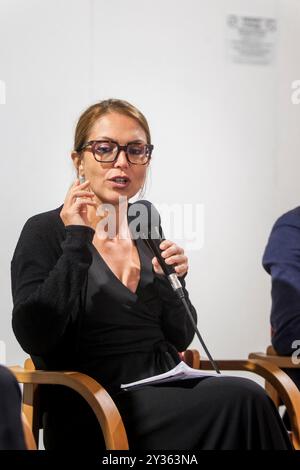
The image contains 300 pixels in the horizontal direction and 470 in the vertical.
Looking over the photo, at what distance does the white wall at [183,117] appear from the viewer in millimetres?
3004

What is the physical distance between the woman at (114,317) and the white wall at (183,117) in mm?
513

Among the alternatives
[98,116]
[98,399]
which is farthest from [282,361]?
[98,116]

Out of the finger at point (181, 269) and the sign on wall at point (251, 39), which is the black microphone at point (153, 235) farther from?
the sign on wall at point (251, 39)

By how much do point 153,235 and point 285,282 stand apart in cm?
56

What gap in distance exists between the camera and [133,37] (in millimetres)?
3168

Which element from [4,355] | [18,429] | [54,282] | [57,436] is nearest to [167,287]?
[54,282]

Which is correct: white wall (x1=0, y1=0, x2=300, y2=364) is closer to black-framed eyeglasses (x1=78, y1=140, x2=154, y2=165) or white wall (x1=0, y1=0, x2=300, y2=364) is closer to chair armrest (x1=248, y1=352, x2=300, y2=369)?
black-framed eyeglasses (x1=78, y1=140, x2=154, y2=165)

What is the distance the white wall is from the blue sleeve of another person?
619 mm

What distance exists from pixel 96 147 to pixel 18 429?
1.24 m

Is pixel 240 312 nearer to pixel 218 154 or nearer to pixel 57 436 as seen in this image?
pixel 218 154

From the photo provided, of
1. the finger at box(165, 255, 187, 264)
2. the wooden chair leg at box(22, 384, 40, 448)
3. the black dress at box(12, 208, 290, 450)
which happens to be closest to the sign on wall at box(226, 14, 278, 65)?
the black dress at box(12, 208, 290, 450)

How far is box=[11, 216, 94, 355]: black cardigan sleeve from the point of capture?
2.19 meters

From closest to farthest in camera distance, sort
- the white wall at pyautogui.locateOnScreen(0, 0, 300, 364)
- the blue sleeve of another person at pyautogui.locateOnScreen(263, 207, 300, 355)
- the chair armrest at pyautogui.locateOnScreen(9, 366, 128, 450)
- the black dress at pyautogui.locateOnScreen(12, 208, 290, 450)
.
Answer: the chair armrest at pyautogui.locateOnScreen(9, 366, 128, 450)
the black dress at pyautogui.locateOnScreen(12, 208, 290, 450)
the blue sleeve of another person at pyautogui.locateOnScreen(263, 207, 300, 355)
the white wall at pyautogui.locateOnScreen(0, 0, 300, 364)
